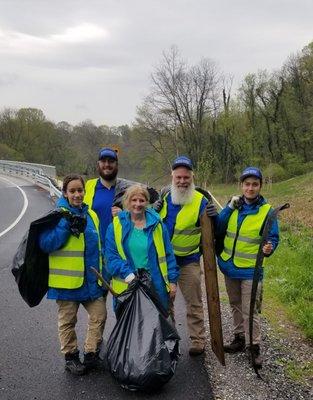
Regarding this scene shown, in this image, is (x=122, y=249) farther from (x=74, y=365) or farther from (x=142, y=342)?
(x=74, y=365)

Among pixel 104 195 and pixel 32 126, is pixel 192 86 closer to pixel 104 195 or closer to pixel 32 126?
pixel 32 126

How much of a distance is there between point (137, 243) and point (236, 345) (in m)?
1.61

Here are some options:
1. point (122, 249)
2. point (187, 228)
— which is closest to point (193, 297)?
point (187, 228)

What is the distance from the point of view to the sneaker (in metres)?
4.66

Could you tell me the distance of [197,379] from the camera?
4.16m

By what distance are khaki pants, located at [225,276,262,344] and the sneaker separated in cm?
43

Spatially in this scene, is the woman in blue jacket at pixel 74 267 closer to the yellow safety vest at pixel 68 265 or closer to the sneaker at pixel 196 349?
the yellow safety vest at pixel 68 265

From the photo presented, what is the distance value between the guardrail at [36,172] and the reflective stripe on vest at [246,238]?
15.5 m

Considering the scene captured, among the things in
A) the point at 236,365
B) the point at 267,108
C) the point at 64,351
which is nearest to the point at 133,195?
the point at 64,351

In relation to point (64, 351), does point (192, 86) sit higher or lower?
higher

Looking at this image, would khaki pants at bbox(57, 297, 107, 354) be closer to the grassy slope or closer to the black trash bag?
the black trash bag

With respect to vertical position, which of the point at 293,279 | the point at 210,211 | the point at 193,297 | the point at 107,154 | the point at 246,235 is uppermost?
the point at 107,154

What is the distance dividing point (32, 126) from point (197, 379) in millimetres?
55131

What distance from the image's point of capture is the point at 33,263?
4117 mm
